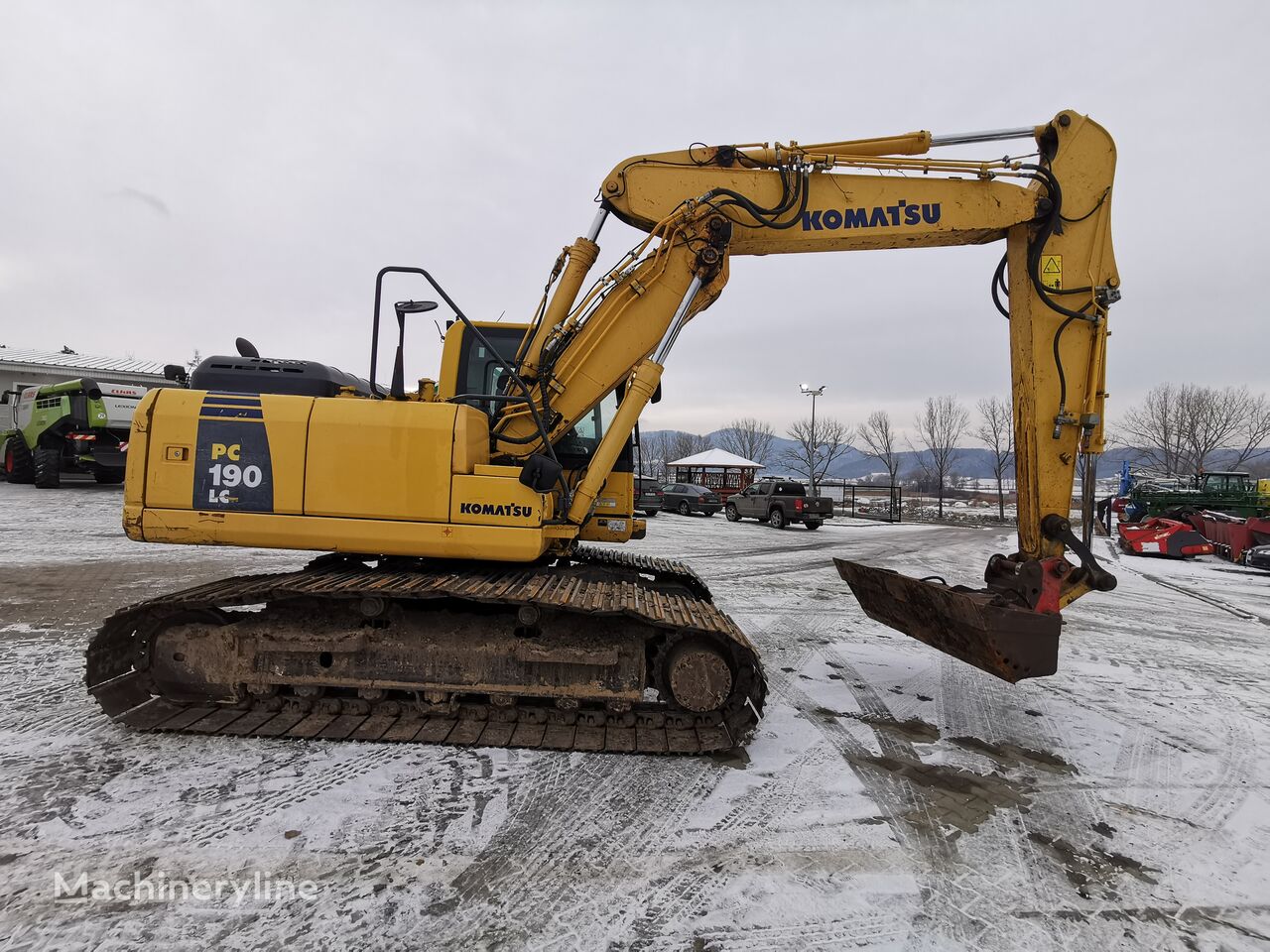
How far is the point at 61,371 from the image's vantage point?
28938 mm

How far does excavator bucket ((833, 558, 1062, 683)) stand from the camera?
382 cm

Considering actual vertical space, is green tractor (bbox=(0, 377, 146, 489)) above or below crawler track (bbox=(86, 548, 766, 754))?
above

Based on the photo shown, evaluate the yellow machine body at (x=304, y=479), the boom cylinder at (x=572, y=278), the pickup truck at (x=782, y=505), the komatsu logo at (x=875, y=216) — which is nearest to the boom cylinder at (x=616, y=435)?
the yellow machine body at (x=304, y=479)

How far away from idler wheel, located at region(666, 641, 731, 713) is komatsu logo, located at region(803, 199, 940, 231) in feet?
10.3

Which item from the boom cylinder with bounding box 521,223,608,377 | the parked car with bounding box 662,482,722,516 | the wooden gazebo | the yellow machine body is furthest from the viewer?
the wooden gazebo

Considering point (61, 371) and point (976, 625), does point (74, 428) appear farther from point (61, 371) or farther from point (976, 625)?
point (976, 625)

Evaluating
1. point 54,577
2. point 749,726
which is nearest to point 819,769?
point 749,726

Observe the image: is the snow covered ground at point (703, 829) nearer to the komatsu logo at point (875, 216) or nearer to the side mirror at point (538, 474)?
the side mirror at point (538, 474)

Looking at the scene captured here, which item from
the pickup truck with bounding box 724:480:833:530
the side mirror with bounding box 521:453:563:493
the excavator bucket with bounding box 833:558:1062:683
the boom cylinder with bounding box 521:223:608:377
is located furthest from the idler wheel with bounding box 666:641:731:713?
the pickup truck with bounding box 724:480:833:530

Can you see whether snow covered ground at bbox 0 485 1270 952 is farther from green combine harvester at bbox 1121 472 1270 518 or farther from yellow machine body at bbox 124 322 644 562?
green combine harvester at bbox 1121 472 1270 518

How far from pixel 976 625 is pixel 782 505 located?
1838 cm

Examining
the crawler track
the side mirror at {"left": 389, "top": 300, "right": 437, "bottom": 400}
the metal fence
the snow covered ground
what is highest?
the side mirror at {"left": 389, "top": 300, "right": 437, "bottom": 400}

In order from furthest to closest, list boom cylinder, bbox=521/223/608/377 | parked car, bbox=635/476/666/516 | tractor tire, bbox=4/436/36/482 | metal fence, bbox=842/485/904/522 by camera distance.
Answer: metal fence, bbox=842/485/904/522, parked car, bbox=635/476/666/516, tractor tire, bbox=4/436/36/482, boom cylinder, bbox=521/223/608/377

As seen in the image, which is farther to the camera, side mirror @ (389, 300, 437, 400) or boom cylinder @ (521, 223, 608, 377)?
boom cylinder @ (521, 223, 608, 377)
